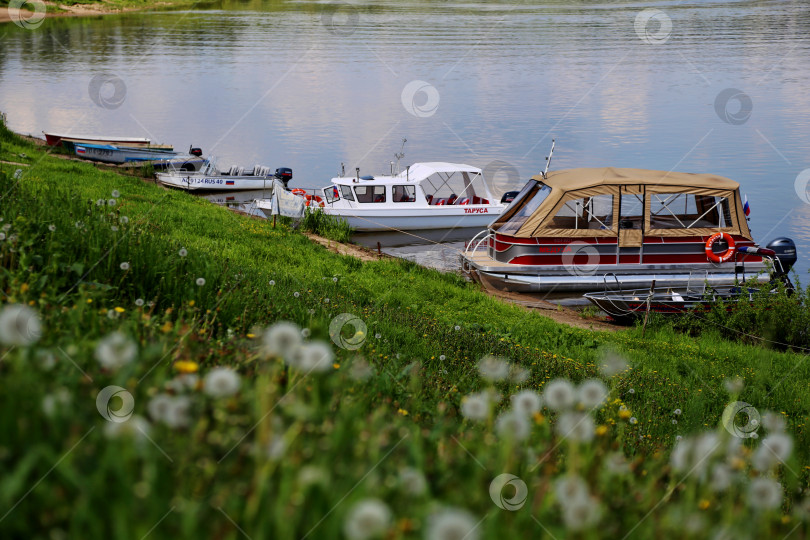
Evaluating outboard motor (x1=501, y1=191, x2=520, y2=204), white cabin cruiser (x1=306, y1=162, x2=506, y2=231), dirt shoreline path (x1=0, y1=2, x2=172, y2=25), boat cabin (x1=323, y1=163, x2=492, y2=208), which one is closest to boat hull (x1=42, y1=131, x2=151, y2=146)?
white cabin cruiser (x1=306, y1=162, x2=506, y2=231)

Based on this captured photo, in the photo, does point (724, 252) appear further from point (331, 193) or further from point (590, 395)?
point (590, 395)

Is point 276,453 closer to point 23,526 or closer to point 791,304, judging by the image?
point 23,526

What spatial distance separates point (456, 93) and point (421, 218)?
2535 cm

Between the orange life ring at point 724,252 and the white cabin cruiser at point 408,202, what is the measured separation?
899 cm

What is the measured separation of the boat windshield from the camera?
1836 centimetres

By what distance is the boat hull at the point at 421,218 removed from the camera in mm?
25109


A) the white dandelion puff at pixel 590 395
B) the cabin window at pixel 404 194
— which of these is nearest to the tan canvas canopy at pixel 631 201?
the cabin window at pixel 404 194

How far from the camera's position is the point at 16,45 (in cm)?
7369

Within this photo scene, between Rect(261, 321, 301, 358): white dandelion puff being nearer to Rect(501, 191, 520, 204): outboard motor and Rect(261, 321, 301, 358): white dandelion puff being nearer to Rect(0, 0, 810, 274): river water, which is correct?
Rect(0, 0, 810, 274): river water

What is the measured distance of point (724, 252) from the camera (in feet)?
59.7

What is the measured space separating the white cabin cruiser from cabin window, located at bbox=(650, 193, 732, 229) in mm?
7948

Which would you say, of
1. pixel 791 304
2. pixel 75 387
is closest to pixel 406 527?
pixel 75 387

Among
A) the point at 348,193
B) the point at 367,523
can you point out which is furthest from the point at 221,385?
the point at 348,193

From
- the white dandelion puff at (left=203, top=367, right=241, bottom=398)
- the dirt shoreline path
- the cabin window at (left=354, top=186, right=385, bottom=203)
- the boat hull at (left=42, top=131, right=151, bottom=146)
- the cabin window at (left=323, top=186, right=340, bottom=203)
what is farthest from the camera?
the dirt shoreline path
